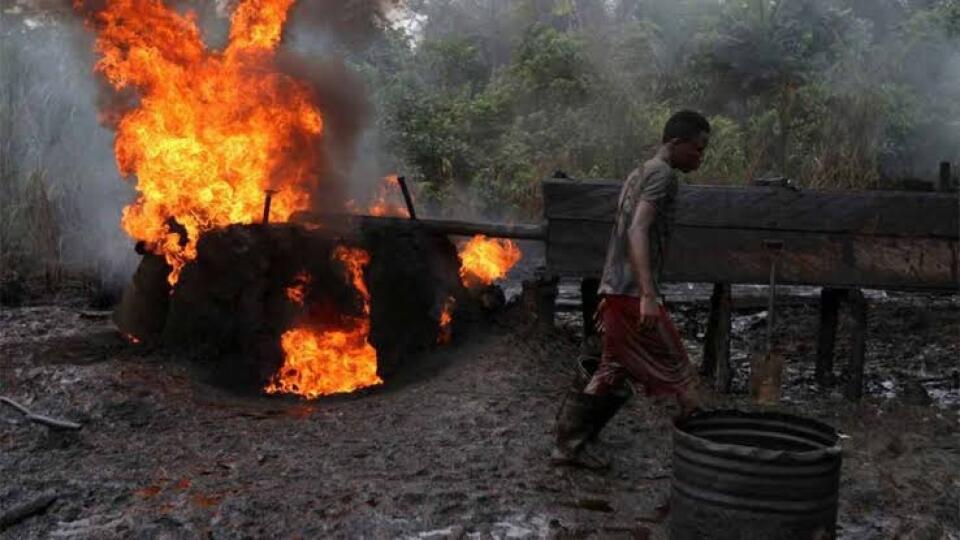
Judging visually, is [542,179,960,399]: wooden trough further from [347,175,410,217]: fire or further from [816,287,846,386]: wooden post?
[347,175,410,217]: fire

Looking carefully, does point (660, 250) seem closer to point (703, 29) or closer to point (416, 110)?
point (416, 110)

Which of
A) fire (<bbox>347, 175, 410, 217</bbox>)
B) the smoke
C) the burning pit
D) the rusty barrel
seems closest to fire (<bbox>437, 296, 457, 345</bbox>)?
the burning pit

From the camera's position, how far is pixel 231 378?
7.83m

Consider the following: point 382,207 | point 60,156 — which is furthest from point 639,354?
point 60,156

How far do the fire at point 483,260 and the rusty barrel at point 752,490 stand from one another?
15.6 feet

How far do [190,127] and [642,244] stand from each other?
200 inches

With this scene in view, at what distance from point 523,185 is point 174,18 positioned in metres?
8.37

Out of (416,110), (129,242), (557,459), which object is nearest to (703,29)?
(416,110)

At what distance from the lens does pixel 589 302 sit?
27.2 feet

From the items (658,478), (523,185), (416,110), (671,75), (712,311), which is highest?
(671,75)

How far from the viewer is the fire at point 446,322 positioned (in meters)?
8.24

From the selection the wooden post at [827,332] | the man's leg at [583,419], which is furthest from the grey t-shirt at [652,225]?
the wooden post at [827,332]

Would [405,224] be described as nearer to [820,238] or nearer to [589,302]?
[589,302]

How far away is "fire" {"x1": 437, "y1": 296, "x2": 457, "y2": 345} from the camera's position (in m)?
8.24
